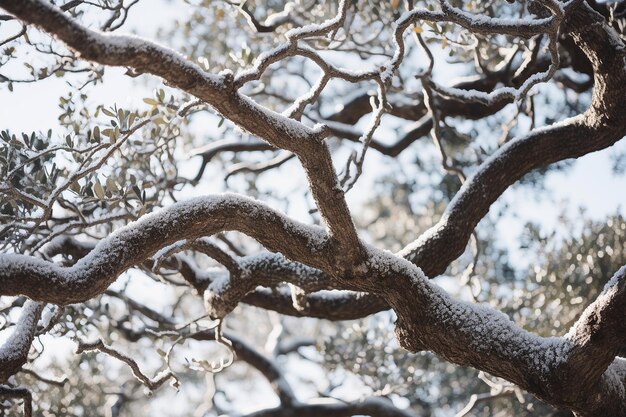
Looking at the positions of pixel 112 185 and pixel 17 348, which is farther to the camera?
pixel 112 185

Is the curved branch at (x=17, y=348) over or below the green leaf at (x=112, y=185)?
below

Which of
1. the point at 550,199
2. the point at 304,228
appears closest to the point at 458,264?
the point at 550,199

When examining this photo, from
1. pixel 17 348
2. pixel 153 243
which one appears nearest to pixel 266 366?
pixel 17 348

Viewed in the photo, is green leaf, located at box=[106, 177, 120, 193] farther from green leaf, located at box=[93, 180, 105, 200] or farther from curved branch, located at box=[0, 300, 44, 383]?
curved branch, located at box=[0, 300, 44, 383]

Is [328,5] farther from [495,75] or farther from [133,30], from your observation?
[133,30]

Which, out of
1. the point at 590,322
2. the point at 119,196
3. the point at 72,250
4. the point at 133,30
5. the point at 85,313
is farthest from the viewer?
the point at 133,30

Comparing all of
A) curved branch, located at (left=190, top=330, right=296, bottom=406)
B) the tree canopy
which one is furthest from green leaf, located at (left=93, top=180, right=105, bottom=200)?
curved branch, located at (left=190, top=330, right=296, bottom=406)

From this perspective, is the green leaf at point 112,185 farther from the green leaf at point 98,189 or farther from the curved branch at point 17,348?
the curved branch at point 17,348

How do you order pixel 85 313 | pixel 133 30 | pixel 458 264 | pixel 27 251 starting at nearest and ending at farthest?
pixel 27 251 → pixel 85 313 → pixel 133 30 → pixel 458 264

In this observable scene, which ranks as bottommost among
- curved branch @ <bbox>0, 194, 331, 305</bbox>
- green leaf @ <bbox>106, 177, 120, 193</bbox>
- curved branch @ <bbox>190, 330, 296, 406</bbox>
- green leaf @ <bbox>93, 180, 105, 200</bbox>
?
curved branch @ <bbox>0, 194, 331, 305</bbox>

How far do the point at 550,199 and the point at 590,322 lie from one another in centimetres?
427

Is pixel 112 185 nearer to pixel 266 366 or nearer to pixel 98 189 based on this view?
pixel 98 189

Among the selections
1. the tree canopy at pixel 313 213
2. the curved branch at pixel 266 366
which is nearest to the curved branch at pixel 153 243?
the tree canopy at pixel 313 213

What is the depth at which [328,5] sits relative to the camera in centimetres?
559
